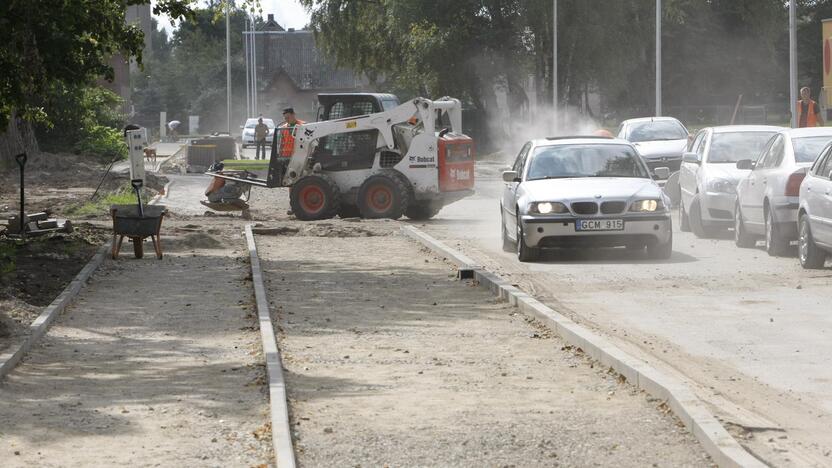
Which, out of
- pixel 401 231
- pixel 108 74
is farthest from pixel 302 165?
pixel 108 74

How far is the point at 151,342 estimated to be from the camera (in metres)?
11.6

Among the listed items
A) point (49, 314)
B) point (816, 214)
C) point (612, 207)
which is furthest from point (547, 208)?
point (49, 314)

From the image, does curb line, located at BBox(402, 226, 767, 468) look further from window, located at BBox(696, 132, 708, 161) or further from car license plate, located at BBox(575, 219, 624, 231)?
window, located at BBox(696, 132, 708, 161)

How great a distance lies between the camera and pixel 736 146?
2180cm

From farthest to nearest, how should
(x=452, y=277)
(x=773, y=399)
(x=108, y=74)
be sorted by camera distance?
(x=108, y=74), (x=452, y=277), (x=773, y=399)

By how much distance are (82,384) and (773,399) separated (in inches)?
174

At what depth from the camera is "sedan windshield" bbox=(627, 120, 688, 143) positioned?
99.3 ft

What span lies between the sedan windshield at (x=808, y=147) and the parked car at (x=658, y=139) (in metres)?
9.88

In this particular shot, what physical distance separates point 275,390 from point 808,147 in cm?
1133

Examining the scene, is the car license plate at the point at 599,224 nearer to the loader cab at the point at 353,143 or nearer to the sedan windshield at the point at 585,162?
the sedan windshield at the point at 585,162

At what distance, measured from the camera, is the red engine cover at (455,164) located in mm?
26406

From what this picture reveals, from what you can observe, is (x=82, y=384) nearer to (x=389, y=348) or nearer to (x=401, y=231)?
(x=389, y=348)

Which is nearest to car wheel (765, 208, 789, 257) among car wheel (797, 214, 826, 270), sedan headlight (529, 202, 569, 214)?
car wheel (797, 214, 826, 270)

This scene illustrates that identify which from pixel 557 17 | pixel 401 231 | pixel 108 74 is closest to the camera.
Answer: pixel 108 74
